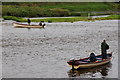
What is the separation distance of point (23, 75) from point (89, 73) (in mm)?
6868

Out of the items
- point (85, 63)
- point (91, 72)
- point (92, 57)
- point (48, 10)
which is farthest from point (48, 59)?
point (48, 10)

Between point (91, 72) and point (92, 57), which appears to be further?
point (92, 57)

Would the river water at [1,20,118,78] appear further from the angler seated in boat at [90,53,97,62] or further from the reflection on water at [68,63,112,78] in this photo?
the angler seated in boat at [90,53,97,62]

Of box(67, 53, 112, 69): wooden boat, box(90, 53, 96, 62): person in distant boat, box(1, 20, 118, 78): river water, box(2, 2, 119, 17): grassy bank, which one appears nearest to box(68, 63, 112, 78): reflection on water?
box(1, 20, 118, 78): river water

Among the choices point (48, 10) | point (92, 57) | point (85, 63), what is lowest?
point (85, 63)

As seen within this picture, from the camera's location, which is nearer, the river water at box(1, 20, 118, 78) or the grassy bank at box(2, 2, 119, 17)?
the river water at box(1, 20, 118, 78)

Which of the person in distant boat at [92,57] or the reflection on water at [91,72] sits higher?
the person in distant boat at [92,57]

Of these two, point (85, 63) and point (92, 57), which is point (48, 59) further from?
point (92, 57)

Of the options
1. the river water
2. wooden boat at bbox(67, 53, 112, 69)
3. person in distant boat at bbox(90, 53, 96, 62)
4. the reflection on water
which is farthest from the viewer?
person in distant boat at bbox(90, 53, 96, 62)

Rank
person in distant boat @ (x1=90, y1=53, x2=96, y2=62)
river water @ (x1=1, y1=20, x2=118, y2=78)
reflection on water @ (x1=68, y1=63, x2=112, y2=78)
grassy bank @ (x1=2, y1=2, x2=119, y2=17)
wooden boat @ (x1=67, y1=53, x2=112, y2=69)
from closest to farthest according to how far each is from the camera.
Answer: reflection on water @ (x1=68, y1=63, x2=112, y2=78), river water @ (x1=1, y1=20, x2=118, y2=78), wooden boat @ (x1=67, y1=53, x2=112, y2=69), person in distant boat @ (x1=90, y1=53, x2=96, y2=62), grassy bank @ (x1=2, y1=2, x2=119, y2=17)

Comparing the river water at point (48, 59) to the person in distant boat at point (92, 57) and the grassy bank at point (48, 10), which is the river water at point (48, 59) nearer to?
the person in distant boat at point (92, 57)

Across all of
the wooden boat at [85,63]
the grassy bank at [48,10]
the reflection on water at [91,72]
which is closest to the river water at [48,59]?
the reflection on water at [91,72]

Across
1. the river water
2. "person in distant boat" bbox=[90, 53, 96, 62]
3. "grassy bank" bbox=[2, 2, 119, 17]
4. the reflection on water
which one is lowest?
the reflection on water

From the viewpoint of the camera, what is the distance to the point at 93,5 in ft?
574
